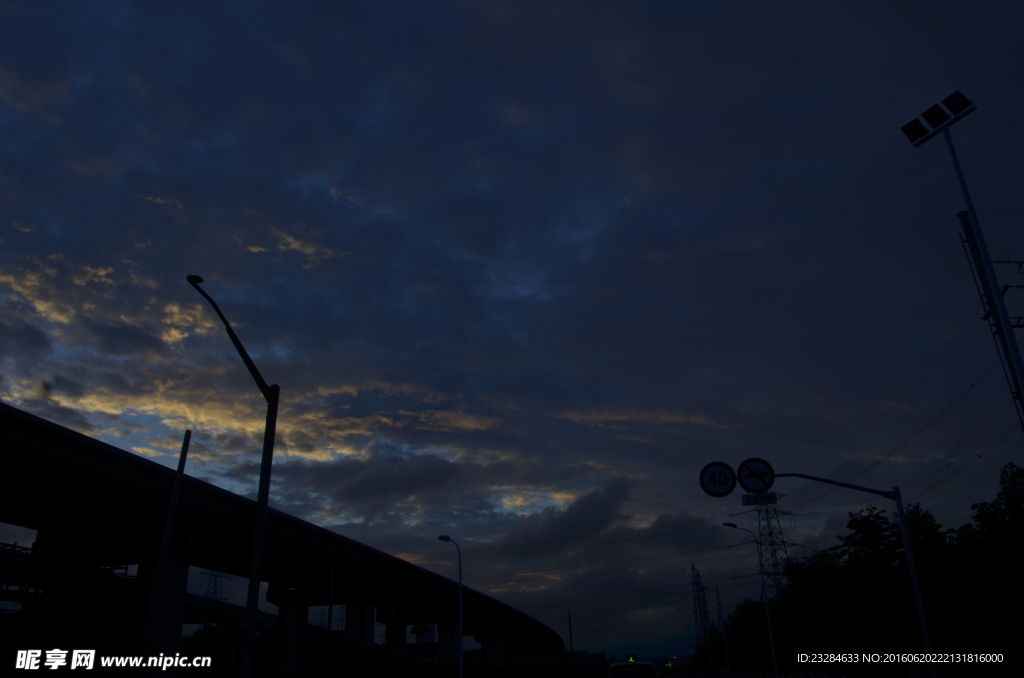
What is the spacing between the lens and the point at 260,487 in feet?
48.2

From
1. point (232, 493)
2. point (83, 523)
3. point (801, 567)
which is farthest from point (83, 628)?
point (801, 567)

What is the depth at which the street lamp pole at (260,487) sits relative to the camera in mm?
13312

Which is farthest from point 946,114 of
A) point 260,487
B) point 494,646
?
point 494,646

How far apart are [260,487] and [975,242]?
861 inches

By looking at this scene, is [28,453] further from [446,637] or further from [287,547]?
[446,637]

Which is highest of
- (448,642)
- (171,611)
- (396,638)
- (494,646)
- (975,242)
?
(975,242)

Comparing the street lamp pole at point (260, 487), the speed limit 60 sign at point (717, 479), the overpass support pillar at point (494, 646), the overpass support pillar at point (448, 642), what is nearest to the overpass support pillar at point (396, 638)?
the overpass support pillar at point (448, 642)

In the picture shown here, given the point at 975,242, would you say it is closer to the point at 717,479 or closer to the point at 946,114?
the point at 946,114

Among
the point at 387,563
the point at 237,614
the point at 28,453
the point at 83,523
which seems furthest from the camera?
the point at 237,614

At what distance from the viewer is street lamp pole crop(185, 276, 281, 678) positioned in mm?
13312

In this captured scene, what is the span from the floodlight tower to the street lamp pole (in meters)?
19.4

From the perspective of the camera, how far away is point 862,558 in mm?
58500

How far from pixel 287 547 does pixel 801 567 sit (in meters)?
62.3

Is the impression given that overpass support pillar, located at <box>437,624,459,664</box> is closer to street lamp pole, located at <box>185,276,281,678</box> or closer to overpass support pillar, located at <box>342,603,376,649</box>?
overpass support pillar, located at <box>342,603,376,649</box>
